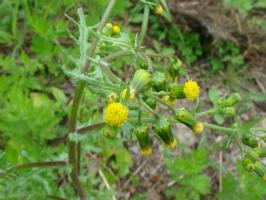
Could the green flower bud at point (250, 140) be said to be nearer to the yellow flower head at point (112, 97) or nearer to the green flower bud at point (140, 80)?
the green flower bud at point (140, 80)

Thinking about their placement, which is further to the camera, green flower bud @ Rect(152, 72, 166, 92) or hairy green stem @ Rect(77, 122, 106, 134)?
hairy green stem @ Rect(77, 122, 106, 134)

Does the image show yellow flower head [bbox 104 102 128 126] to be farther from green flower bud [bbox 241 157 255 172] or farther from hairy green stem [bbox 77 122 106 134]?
green flower bud [bbox 241 157 255 172]

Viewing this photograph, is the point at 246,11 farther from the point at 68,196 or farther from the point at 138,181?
the point at 68,196

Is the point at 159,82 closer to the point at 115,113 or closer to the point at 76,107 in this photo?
the point at 115,113

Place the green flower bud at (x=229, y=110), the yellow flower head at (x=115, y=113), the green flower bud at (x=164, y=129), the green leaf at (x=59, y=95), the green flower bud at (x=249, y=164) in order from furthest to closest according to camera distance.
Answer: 1. the green leaf at (x=59, y=95)
2. the green flower bud at (x=229, y=110)
3. the green flower bud at (x=249, y=164)
4. the green flower bud at (x=164, y=129)
5. the yellow flower head at (x=115, y=113)

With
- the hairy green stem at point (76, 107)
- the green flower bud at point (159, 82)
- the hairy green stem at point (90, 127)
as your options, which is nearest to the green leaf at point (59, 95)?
the hairy green stem at point (76, 107)

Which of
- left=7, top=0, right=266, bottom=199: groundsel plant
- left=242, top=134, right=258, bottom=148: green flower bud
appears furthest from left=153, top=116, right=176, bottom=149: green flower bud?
left=242, top=134, right=258, bottom=148: green flower bud

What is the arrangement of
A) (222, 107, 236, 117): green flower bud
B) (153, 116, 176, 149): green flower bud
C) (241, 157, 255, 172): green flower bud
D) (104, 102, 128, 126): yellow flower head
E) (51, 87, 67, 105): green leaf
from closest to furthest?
(104, 102, 128, 126): yellow flower head
(153, 116, 176, 149): green flower bud
(241, 157, 255, 172): green flower bud
(222, 107, 236, 117): green flower bud
(51, 87, 67, 105): green leaf

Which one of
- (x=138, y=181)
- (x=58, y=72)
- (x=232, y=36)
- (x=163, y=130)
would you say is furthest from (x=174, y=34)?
(x=163, y=130)

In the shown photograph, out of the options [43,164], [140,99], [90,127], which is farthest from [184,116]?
[43,164]
